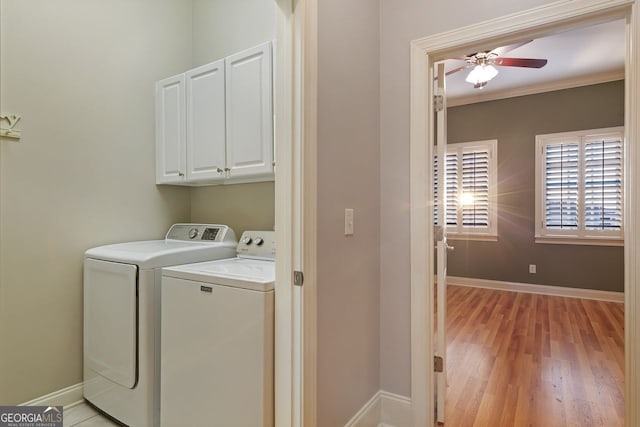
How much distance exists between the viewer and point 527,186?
4867mm

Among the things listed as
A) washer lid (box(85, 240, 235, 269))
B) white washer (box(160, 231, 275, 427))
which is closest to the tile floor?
white washer (box(160, 231, 275, 427))

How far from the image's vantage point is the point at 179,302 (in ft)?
5.37

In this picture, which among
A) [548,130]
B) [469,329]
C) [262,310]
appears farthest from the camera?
[548,130]

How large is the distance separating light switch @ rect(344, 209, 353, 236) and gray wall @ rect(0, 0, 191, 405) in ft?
5.72

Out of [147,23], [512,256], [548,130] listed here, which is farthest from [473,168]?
[147,23]

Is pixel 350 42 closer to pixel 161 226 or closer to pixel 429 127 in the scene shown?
pixel 429 127

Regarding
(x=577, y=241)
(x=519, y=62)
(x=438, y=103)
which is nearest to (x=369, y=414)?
(x=438, y=103)

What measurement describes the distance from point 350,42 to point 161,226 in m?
2.00

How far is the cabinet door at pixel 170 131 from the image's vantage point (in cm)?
250

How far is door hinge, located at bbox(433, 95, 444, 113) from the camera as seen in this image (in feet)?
6.33

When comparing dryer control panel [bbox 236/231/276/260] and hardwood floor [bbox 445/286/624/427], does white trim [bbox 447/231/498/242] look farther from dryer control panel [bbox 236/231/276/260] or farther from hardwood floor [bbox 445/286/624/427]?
dryer control panel [bbox 236/231/276/260]

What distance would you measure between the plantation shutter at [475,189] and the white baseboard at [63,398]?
5.13m

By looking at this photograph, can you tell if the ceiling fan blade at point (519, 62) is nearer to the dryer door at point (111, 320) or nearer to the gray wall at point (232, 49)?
the gray wall at point (232, 49)

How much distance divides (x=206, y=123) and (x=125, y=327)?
137cm
